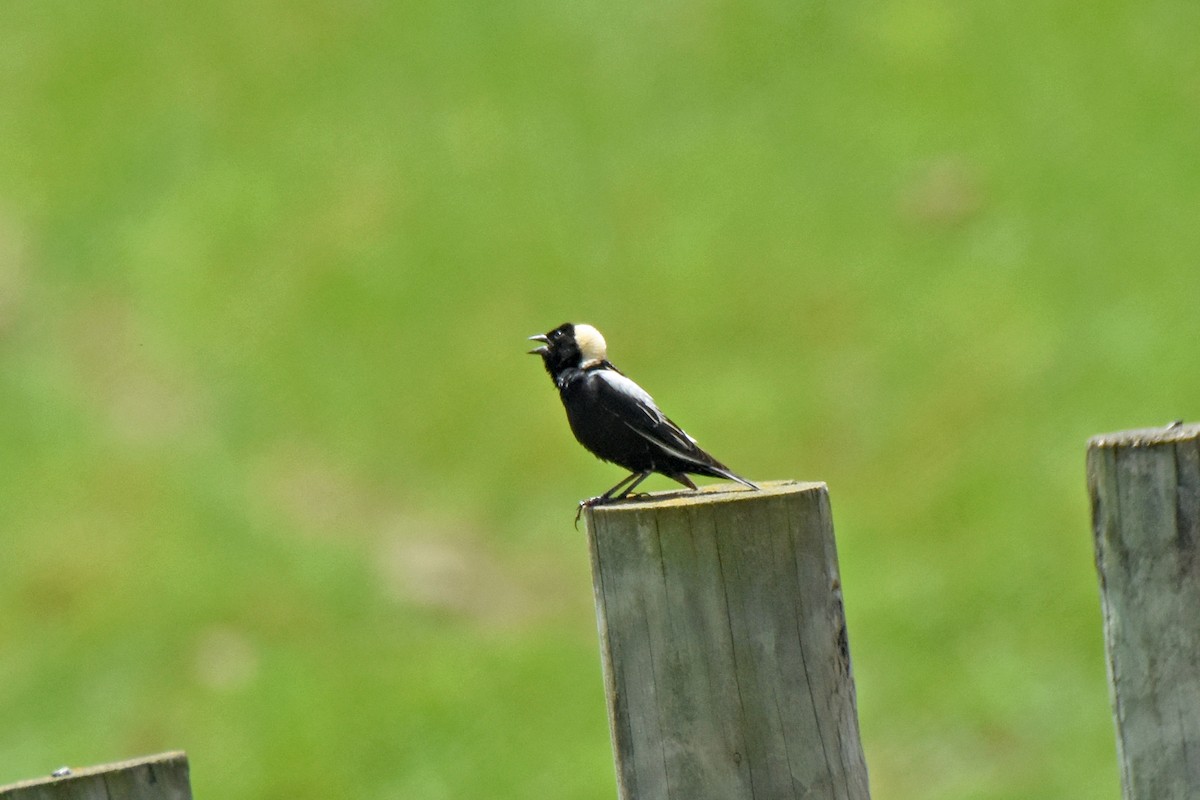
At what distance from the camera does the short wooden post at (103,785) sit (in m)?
2.88

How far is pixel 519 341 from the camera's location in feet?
40.0

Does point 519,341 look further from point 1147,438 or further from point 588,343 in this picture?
point 1147,438

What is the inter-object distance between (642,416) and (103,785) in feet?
7.94

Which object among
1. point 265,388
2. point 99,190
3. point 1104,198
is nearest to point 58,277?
point 99,190

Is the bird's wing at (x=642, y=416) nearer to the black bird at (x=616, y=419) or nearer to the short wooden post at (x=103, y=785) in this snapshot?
the black bird at (x=616, y=419)

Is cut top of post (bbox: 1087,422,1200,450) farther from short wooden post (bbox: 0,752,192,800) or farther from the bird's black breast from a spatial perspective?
the bird's black breast

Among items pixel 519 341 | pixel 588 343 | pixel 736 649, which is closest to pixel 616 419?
pixel 588 343

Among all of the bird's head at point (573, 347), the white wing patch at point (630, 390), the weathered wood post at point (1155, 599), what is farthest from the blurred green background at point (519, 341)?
the weathered wood post at point (1155, 599)

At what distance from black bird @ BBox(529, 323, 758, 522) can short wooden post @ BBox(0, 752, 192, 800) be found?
210 centimetres

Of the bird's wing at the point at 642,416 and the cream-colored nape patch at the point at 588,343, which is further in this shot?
the cream-colored nape patch at the point at 588,343

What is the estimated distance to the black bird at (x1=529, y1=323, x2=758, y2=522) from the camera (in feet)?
16.1

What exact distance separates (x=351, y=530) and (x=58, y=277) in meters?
3.90

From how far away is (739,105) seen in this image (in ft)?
44.7

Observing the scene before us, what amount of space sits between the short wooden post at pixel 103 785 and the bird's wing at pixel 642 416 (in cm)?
216
